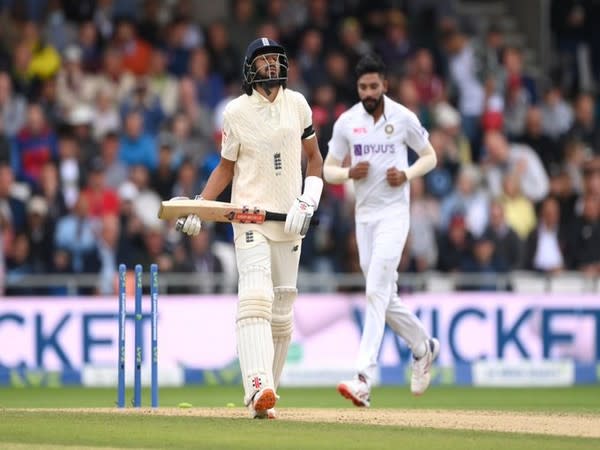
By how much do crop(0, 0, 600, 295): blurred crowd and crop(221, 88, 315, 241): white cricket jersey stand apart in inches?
271

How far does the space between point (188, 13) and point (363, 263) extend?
938 centimetres

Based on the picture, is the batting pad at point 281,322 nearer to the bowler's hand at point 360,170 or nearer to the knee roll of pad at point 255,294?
the knee roll of pad at point 255,294

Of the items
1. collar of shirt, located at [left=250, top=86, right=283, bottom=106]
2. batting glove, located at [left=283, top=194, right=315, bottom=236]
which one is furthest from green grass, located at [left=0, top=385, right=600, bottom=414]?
collar of shirt, located at [left=250, top=86, right=283, bottom=106]

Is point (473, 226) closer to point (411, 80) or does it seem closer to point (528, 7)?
point (411, 80)

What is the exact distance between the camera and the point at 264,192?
1038cm

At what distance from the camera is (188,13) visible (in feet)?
69.2

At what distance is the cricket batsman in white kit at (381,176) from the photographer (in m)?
12.2

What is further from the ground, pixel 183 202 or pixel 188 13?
pixel 188 13

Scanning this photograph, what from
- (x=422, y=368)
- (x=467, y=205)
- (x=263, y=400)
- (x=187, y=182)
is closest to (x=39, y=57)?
(x=187, y=182)

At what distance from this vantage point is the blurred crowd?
17.5 meters

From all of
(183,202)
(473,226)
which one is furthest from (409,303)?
(183,202)

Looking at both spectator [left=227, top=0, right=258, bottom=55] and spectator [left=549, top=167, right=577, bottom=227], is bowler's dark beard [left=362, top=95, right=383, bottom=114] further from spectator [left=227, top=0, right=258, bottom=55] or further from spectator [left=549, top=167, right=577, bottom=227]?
spectator [left=227, top=0, right=258, bottom=55]

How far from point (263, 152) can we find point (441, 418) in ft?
7.28

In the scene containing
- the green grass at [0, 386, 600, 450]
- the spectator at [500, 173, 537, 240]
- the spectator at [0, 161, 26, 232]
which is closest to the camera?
the green grass at [0, 386, 600, 450]
